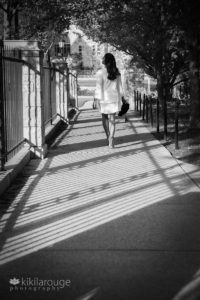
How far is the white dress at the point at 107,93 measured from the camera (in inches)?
431

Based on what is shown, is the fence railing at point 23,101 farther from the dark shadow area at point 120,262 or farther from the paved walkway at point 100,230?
the dark shadow area at point 120,262

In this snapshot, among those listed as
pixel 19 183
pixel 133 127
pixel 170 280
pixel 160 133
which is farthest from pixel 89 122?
pixel 170 280

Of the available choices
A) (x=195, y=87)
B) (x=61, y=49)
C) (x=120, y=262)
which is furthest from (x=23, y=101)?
(x=61, y=49)

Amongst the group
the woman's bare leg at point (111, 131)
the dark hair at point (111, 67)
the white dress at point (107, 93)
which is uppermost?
the dark hair at point (111, 67)

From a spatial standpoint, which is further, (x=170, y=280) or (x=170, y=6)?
(x=170, y=6)

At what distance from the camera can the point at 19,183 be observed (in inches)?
301

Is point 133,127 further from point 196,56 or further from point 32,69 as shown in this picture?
point 32,69

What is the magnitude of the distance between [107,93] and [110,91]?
0.07 meters

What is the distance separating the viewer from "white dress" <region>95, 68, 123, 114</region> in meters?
11.0

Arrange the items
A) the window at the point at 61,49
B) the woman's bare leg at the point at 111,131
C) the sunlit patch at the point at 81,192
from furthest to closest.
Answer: the window at the point at 61,49 → the woman's bare leg at the point at 111,131 → the sunlit patch at the point at 81,192

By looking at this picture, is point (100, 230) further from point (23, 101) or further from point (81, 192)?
point (23, 101)

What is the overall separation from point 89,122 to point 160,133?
166 inches

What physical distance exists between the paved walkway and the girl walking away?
1657 millimetres

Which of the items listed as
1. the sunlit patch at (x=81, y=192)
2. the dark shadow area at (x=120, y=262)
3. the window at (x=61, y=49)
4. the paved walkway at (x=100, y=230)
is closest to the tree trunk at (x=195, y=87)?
the sunlit patch at (x=81, y=192)
